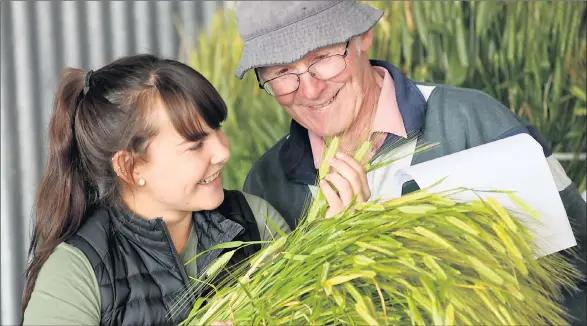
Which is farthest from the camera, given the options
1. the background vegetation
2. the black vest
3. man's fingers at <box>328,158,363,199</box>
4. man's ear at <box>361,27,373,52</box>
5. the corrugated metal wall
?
the corrugated metal wall

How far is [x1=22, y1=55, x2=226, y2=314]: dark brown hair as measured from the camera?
1.62 m

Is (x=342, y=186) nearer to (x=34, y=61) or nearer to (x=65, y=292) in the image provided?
(x=65, y=292)

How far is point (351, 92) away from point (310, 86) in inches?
4.3

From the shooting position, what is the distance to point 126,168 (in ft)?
5.50

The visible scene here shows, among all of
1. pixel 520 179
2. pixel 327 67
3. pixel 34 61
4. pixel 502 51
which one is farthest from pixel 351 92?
pixel 34 61

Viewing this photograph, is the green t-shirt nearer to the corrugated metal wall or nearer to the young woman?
the young woman

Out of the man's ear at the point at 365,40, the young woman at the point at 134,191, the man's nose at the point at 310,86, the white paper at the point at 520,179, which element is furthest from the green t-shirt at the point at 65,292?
the man's ear at the point at 365,40

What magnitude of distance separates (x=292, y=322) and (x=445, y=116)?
90 centimetres

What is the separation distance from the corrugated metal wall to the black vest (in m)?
1.43

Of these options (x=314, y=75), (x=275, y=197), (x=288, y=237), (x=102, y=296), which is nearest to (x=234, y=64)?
(x=275, y=197)

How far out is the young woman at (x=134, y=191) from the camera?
60.2 inches

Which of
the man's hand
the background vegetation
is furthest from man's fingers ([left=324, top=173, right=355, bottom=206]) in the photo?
the background vegetation

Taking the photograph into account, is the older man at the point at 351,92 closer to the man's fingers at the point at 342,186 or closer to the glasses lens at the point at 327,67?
the glasses lens at the point at 327,67

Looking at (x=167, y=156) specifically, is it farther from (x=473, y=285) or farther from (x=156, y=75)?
(x=473, y=285)
